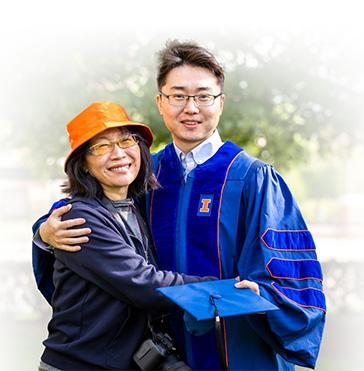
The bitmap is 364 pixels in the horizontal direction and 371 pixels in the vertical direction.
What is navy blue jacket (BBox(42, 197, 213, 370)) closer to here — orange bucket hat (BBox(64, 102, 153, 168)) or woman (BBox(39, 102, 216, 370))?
woman (BBox(39, 102, 216, 370))

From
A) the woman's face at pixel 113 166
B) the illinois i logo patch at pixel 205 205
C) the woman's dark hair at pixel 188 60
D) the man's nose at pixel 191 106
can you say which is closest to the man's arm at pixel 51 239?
the woman's face at pixel 113 166

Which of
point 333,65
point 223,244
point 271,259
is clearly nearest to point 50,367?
point 223,244

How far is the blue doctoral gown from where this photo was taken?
8.00 feet

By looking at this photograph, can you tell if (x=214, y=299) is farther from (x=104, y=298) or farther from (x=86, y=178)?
(x=86, y=178)

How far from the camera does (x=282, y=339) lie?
242 cm

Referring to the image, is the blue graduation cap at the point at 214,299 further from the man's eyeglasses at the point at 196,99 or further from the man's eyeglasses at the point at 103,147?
the man's eyeglasses at the point at 196,99

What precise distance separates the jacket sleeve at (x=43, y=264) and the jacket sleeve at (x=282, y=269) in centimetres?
111

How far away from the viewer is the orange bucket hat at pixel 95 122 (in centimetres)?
256

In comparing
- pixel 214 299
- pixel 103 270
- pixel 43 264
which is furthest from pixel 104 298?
pixel 43 264

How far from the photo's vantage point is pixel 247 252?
252cm

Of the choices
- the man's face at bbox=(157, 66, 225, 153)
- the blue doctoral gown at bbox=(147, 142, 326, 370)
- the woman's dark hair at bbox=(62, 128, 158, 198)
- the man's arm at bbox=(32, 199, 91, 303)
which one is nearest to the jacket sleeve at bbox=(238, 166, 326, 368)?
the blue doctoral gown at bbox=(147, 142, 326, 370)

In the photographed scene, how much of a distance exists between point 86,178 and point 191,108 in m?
0.70

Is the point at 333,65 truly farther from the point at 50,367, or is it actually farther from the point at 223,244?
the point at 50,367

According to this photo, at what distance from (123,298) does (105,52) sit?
4.89m
